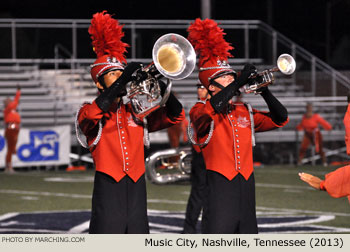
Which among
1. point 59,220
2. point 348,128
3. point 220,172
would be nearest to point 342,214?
point 59,220

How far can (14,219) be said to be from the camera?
28.7 ft

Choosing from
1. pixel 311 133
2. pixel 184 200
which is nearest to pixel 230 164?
pixel 184 200

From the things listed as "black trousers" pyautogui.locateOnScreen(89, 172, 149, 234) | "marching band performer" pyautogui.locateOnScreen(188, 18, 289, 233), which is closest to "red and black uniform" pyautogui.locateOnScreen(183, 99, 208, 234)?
"marching band performer" pyautogui.locateOnScreen(188, 18, 289, 233)

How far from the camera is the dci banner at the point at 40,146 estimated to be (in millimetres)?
15688

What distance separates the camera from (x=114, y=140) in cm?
469

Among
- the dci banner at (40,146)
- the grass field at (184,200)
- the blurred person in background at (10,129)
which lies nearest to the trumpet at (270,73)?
the grass field at (184,200)

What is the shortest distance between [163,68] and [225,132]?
837mm

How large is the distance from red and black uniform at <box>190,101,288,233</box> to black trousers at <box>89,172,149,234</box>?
495 millimetres

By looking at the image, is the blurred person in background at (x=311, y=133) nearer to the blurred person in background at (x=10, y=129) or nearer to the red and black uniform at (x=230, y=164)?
the blurred person in background at (x=10, y=129)

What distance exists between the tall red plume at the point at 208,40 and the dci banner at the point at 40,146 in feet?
36.3

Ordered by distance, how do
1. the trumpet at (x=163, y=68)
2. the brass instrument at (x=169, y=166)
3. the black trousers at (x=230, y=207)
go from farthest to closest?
the brass instrument at (x=169, y=166) < the black trousers at (x=230, y=207) < the trumpet at (x=163, y=68)

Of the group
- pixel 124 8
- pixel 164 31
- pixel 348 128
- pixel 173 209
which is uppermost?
pixel 124 8

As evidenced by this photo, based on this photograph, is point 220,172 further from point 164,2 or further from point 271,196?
point 164,2
